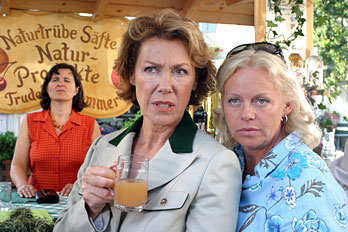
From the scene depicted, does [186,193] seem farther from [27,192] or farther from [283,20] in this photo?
[283,20]

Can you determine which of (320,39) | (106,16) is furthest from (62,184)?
(320,39)

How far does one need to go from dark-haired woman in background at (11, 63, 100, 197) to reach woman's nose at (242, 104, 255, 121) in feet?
7.70

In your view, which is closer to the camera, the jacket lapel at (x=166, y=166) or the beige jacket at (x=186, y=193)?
the beige jacket at (x=186, y=193)

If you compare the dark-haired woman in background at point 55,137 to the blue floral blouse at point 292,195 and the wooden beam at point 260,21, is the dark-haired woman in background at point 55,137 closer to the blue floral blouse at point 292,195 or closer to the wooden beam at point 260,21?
the wooden beam at point 260,21

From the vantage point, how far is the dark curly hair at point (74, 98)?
13.1 feet

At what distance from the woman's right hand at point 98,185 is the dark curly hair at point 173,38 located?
575 millimetres

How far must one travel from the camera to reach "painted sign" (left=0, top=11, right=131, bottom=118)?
4.14 meters

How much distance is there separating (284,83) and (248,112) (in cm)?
20

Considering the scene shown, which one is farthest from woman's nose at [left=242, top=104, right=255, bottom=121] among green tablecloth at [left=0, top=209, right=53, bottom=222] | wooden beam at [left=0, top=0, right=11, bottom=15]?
wooden beam at [left=0, top=0, right=11, bottom=15]

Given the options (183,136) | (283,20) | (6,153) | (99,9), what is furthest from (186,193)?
(6,153)

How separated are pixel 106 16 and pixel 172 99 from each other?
9.54ft

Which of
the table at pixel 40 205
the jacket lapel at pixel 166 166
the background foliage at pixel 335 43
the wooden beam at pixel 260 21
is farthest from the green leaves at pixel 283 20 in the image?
the background foliage at pixel 335 43

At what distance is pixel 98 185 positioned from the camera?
1.55 meters

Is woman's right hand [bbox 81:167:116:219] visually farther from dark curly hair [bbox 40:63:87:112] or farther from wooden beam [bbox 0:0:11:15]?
wooden beam [bbox 0:0:11:15]
